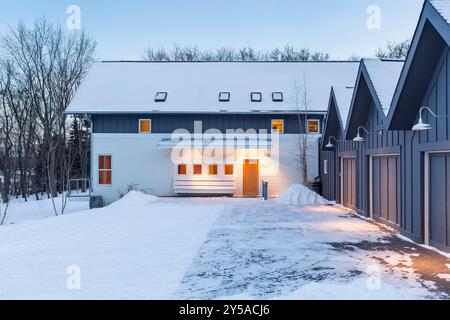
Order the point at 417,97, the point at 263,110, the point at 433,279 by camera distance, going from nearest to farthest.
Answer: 1. the point at 433,279
2. the point at 417,97
3. the point at 263,110

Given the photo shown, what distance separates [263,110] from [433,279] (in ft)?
49.4

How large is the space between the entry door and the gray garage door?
12.7 m

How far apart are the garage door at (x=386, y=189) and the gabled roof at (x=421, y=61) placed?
1.59 m

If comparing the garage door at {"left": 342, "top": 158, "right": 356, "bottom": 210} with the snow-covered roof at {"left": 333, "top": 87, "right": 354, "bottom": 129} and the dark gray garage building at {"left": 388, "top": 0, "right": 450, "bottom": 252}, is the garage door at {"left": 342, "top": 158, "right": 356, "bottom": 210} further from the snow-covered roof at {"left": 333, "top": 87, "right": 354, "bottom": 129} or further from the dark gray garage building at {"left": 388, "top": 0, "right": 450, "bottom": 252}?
the dark gray garage building at {"left": 388, "top": 0, "right": 450, "bottom": 252}

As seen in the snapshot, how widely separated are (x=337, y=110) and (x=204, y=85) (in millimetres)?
9399

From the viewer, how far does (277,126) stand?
2077cm

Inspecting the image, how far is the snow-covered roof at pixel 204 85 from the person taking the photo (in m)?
20.7

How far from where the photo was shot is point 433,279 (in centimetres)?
585

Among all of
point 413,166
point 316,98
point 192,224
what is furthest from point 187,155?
point 413,166

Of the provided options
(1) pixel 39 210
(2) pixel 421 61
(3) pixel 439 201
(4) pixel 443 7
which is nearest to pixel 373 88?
(2) pixel 421 61

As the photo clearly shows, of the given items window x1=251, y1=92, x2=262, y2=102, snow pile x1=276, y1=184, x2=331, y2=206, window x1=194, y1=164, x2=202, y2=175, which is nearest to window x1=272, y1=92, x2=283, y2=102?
window x1=251, y1=92, x2=262, y2=102

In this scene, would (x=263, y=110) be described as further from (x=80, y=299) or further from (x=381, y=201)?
(x=80, y=299)

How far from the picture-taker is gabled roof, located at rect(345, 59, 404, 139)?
1045cm

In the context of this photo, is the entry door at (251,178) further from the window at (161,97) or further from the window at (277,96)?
the window at (161,97)
